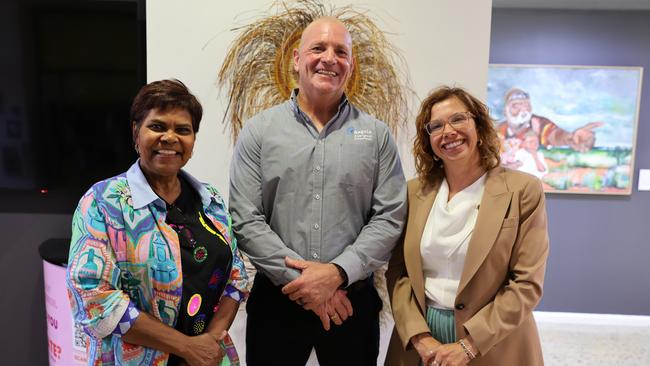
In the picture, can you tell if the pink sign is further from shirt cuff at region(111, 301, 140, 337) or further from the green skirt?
the green skirt

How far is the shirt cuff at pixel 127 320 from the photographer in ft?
4.00

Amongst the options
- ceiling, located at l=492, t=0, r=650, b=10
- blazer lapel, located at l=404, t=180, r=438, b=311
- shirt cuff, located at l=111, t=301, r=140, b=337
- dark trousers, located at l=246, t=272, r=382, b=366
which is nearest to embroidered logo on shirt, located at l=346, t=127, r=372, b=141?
blazer lapel, located at l=404, t=180, r=438, b=311

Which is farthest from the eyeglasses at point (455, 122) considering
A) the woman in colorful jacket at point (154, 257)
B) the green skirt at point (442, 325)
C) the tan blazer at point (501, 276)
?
the woman in colorful jacket at point (154, 257)

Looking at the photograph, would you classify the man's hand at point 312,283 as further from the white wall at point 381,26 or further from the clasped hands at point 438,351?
the white wall at point 381,26

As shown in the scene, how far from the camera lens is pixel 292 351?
1756 millimetres

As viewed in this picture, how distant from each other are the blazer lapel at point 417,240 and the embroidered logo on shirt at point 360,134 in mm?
A: 298

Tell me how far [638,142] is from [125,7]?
14.1ft

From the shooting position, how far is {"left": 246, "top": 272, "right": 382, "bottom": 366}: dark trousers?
1.75 m

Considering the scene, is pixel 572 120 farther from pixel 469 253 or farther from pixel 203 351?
pixel 203 351

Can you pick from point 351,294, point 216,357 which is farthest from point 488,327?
point 216,357

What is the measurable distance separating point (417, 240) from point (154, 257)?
884mm

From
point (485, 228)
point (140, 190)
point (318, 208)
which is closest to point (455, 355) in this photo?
point (485, 228)

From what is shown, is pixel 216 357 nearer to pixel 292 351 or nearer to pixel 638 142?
pixel 292 351

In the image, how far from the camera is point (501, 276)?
5.23 ft
